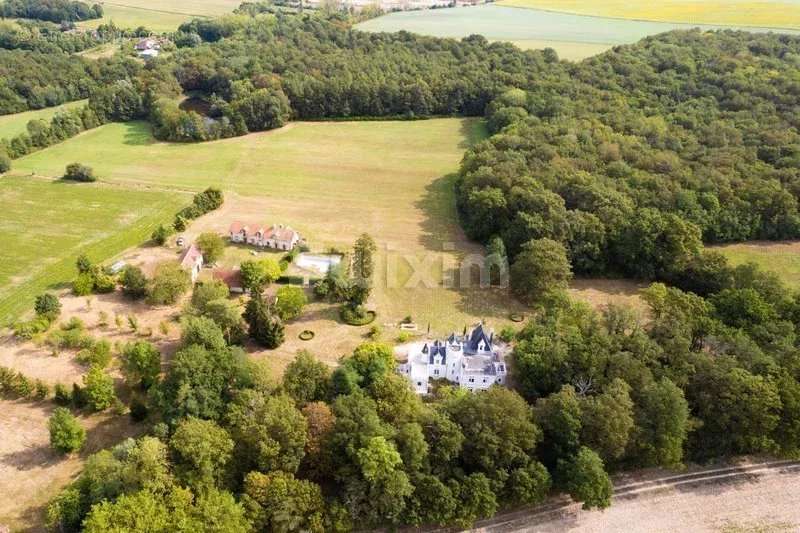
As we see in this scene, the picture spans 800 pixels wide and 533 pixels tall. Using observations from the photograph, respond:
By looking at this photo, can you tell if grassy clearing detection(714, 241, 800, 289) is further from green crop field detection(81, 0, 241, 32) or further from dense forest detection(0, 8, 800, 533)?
green crop field detection(81, 0, 241, 32)

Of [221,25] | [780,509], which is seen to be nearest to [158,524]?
[780,509]

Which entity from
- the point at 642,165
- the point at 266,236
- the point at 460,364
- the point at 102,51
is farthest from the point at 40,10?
the point at 460,364

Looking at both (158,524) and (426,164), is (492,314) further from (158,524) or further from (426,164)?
(426,164)

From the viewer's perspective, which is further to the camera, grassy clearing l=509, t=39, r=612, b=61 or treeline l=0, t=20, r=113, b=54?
treeline l=0, t=20, r=113, b=54

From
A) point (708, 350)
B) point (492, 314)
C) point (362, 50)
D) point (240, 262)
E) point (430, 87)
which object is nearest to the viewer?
point (708, 350)

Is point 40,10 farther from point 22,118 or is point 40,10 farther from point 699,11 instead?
point 699,11

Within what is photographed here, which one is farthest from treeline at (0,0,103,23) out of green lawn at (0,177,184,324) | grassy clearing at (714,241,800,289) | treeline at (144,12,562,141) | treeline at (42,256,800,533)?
grassy clearing at (714,241,800,289)
